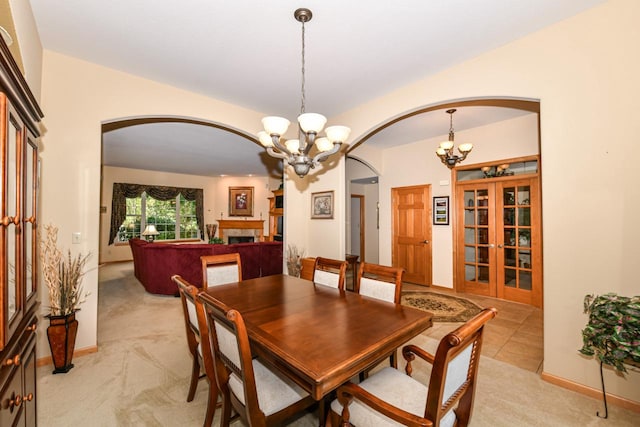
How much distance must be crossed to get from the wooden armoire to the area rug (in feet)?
12.3

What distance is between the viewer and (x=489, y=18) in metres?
2.13

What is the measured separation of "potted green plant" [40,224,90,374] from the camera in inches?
93.7

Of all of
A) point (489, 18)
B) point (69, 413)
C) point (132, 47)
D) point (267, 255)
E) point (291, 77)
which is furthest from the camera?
point (267, 255)

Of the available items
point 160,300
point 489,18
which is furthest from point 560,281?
point 160,300

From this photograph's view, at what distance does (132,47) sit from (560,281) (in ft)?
13.6

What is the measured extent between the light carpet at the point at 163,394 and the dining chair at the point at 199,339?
24cm

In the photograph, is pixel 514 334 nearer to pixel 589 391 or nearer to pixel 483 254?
pixel 589 391

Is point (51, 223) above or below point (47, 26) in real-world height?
below

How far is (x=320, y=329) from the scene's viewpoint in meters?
1.49

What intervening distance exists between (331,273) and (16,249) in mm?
1997

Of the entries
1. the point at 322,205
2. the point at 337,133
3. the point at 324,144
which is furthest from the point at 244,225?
the point at 337,133

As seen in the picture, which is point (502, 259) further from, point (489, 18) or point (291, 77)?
point (291, 77)

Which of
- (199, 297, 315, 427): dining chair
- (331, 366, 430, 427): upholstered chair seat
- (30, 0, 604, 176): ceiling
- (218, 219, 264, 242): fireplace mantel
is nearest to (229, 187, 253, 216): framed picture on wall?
(218, 219, 264, 242): fireplace mantel

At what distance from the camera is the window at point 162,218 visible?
8.30 m
